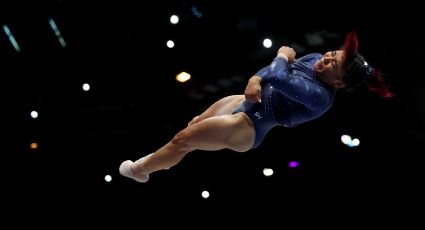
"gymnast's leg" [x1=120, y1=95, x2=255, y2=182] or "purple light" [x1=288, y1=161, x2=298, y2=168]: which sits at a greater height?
"purple light" [x1=288, y1=161, x2=298, y2=168]

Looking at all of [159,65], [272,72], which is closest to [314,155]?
[159,65]

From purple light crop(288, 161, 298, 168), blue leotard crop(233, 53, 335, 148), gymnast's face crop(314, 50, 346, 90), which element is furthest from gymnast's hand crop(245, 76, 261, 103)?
purple light crop(288, 161, 298, 168)

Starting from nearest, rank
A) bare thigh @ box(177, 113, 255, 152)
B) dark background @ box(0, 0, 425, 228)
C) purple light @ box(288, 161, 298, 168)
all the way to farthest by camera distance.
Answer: bare thigh @ box(177, 113, 255, 152) < dark background @ box(0, 0, 425, 228) < purple light @ box(288, 161, 298, 168)

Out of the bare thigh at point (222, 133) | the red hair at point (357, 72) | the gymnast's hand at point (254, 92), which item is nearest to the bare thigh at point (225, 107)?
the bare thigh at point (222, 133)

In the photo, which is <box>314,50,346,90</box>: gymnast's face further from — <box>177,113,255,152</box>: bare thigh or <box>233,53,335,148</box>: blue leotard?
<box>177,113,255,152</box>: bare thigh

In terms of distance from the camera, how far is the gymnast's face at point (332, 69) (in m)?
2.28

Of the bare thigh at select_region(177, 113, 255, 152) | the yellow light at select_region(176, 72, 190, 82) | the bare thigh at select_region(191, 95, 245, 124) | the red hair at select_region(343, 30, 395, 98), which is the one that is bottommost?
the bare thigh at select_region(177, 113, 255, 152)

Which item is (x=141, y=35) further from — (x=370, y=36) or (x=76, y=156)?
(x=370, y=36)

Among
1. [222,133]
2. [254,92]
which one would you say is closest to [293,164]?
[222,133]

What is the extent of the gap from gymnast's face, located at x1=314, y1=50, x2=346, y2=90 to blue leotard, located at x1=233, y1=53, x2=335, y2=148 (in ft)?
0.07

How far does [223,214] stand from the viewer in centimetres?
362

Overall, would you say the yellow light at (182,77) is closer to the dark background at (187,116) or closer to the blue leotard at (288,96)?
the dark background at (187,116)

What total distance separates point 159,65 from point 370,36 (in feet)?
4.02

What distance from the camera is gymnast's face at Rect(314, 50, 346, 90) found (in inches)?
89.8
